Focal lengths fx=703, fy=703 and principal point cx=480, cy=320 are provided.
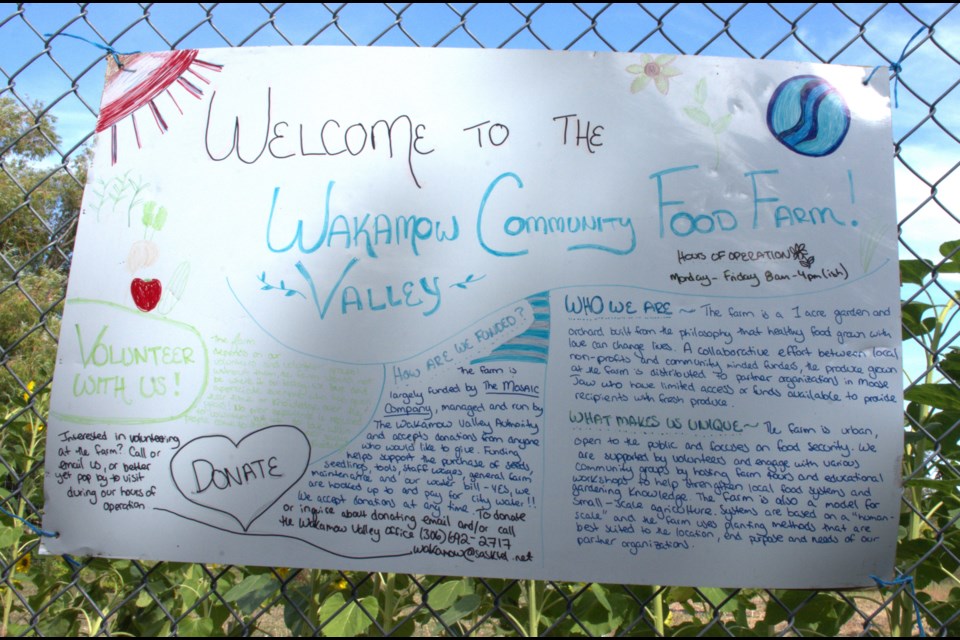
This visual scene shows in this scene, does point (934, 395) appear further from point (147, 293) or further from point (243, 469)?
point (147, 293)

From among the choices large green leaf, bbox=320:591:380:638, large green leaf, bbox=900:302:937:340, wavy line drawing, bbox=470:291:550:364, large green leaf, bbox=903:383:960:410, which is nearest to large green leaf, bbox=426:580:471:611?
large green leaf, bbox=320:591:380:638

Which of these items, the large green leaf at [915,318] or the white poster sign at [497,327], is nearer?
the white poster sign at [497,327]

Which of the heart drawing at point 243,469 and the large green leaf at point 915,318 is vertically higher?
the large green leaf at point 915,318

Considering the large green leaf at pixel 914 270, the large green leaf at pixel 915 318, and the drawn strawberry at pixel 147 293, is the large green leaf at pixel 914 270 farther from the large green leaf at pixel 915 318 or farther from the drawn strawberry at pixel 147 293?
the drawn strawberry at pixel 147 293

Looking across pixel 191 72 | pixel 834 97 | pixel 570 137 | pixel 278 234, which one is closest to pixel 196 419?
Answer: pixel 278 234

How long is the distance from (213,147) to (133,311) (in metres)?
0.41

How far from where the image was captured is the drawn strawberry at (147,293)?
5.08 feet

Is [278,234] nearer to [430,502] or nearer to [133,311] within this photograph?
[133,311]

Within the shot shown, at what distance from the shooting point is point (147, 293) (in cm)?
155

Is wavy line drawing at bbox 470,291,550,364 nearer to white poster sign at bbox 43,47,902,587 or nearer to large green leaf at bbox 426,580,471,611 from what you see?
white poster sign at bbox 43,47,902,587

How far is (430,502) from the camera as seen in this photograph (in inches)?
57.1

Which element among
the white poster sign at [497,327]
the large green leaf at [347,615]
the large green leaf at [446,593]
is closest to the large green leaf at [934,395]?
the white poster sign at [497,327]

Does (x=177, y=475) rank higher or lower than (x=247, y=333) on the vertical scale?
lower

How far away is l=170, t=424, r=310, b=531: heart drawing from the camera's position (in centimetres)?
148
